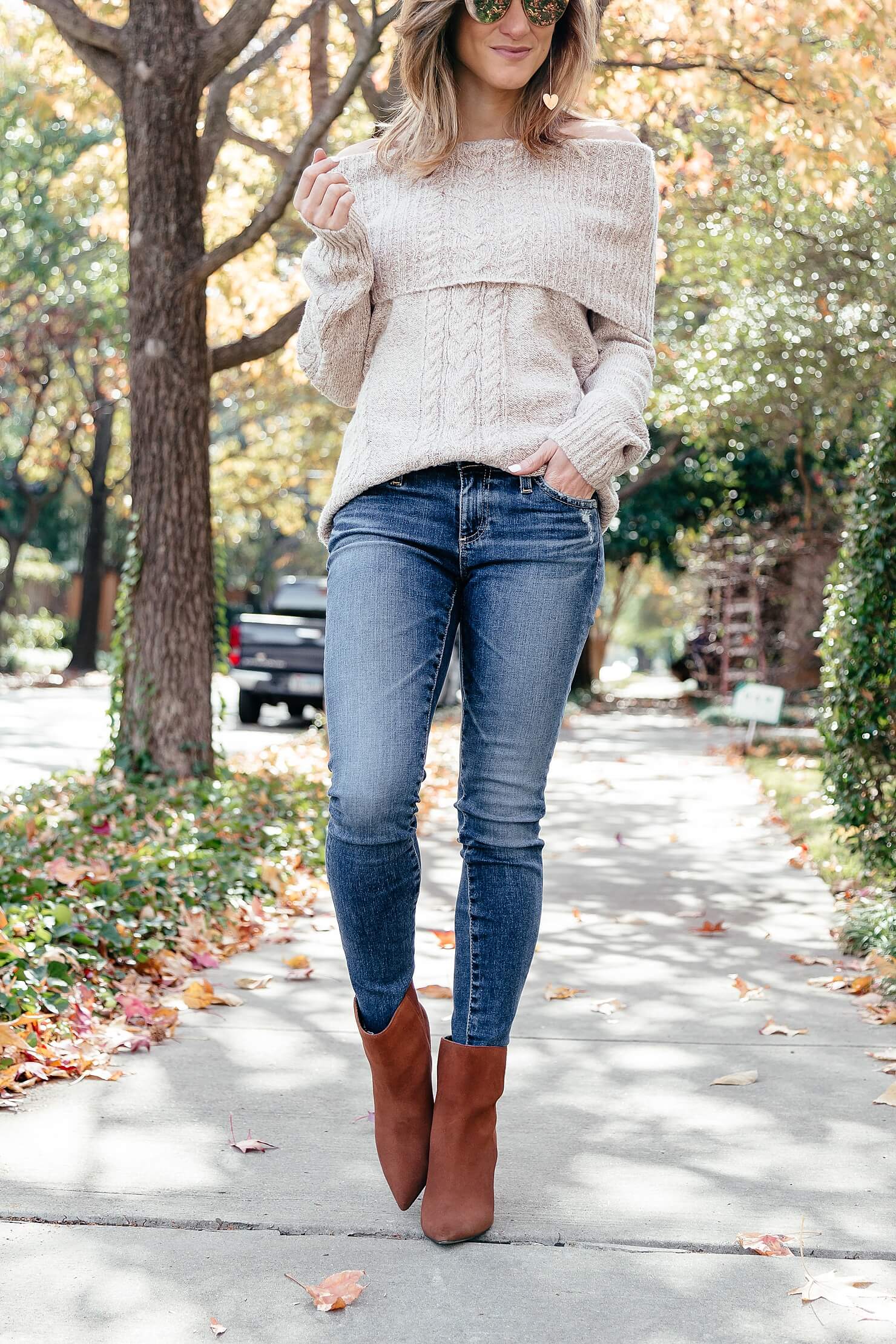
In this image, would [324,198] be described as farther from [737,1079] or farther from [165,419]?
[165,419]

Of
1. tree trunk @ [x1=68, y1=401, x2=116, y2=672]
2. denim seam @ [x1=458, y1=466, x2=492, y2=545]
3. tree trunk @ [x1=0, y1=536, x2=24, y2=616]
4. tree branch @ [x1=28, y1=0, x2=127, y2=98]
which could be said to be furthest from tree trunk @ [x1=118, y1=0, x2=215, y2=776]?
tree trunk @ [x1=0, y1=536, x2=24, y2=616]

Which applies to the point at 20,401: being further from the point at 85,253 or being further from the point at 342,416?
the point at 342,416

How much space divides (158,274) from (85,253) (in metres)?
16.0

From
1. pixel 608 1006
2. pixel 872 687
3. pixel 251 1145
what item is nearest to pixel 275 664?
pixel 872 687

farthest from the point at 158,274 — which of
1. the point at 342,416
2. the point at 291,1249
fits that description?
the point at 342,416

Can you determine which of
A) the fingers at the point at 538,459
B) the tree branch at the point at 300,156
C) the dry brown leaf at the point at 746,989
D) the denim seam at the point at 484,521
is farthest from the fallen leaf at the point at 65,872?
the tree branch at the point at 300,156

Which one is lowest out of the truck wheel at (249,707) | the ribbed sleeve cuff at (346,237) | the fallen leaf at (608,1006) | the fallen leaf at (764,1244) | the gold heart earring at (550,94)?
the truck wheel at (249,707)

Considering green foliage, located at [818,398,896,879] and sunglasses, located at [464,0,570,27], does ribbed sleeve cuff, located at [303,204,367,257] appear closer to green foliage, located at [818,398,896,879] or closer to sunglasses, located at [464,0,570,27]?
sunglasses, located at [464,0,570,27]

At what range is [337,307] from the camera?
2373mm

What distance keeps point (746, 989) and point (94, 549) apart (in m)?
22.7

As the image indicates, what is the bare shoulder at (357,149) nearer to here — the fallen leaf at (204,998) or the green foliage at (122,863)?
the green foliage at (122,863)

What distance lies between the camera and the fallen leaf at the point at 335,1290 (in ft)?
6.69

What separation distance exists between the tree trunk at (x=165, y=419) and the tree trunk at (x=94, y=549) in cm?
1788

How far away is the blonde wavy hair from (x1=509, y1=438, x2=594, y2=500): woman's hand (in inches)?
22.7
